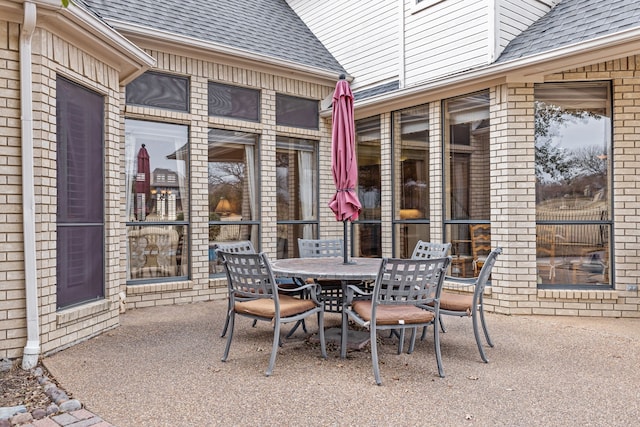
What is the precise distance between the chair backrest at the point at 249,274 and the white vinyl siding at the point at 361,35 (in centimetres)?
498

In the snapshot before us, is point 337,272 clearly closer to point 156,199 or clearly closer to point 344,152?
point 344,152

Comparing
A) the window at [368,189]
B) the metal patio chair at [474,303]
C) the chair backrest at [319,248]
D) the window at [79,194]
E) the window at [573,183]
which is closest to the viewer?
the metal patio chair at [474,303]

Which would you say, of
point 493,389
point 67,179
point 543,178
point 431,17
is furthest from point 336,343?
point 431,17

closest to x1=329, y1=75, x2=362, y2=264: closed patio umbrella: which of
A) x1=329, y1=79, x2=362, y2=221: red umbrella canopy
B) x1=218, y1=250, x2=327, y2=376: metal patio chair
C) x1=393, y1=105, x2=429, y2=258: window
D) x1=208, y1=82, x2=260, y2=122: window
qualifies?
x1=329, y1=79, x2=362, y2=221: red umbrella canopy

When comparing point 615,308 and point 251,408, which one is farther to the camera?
point 615,308

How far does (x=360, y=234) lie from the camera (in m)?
8.40

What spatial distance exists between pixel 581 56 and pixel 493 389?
3959mm

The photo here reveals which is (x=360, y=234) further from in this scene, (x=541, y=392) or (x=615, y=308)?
(x=541, y=392)

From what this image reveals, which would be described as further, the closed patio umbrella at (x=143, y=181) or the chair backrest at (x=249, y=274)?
the closed patio umbrella at (x=143, y=181)

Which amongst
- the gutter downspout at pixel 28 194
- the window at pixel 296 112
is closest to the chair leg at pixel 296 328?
the gutter downspout at pixel 28 194

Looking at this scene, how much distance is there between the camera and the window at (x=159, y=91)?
6488mm

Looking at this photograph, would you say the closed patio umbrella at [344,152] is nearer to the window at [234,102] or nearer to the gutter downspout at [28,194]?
the gutter downspout at [28,194]

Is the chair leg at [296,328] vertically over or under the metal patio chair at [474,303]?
under

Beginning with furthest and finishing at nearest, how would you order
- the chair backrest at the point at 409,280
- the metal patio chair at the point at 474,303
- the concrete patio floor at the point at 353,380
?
the metal patio chair at the point at 474,303
the chair backrest at the point at 409,280
the concrete patio floor at the point at 353,380
